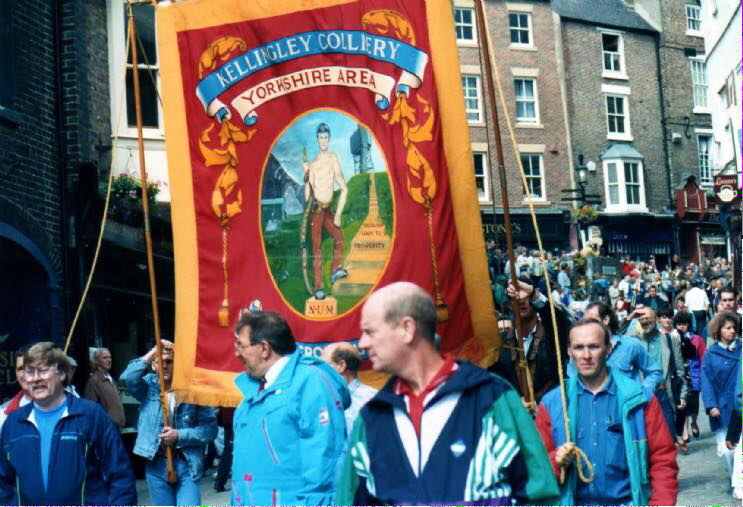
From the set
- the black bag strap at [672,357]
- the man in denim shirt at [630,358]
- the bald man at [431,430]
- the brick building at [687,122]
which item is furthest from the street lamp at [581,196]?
the bald man at [431,430]

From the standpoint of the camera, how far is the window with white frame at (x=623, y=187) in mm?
45156

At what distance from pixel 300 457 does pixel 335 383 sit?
0.39 meters

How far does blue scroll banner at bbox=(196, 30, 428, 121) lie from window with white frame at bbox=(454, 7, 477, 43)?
118 ft

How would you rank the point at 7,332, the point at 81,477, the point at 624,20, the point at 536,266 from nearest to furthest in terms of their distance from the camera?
1. the point at 81,477
2. the point at 7,332
3. the point at 536,266
4. the point at 624,20

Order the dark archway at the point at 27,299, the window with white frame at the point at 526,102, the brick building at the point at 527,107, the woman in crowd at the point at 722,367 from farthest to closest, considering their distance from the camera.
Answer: the window with white frame at the point at 526,102
the brick building at the point at 527,107
the dark archway at the point at 27,299
the woman in crowd at the point at 722,367

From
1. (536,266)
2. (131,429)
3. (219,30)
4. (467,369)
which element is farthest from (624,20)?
(467,369)

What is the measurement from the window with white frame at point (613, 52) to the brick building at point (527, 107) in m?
3.03

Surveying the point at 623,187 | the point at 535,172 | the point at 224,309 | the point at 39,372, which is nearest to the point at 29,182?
the point at 224,309

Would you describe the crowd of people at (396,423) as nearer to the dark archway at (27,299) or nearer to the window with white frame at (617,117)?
the dark archway at (27,299)

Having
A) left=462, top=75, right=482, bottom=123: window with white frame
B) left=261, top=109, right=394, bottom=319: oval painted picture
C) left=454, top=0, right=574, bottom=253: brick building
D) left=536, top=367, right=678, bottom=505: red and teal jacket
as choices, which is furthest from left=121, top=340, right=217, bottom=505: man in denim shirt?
left=462, top=75, right=482, bottom=123: window with white frame

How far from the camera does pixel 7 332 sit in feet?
45.4

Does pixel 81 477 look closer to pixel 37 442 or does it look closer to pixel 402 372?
pixel 37 442

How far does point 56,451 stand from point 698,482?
7.26 m

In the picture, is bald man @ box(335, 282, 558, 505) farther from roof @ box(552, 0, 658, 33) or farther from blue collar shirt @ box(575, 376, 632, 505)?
roof @ box(552, 0, 658, 33)
